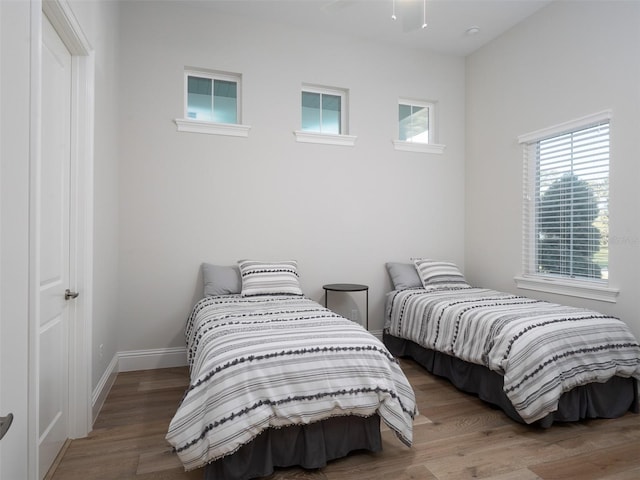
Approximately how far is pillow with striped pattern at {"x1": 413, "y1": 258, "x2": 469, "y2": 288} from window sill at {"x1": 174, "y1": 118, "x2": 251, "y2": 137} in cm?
229

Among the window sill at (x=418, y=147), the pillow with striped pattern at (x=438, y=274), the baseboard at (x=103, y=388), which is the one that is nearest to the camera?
the baseboard at (x=103, y=388)

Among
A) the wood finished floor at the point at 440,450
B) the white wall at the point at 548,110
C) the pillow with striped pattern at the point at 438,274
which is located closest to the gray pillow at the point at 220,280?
the wood finished floor at the point at 440,450

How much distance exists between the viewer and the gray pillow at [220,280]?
345 centimetres

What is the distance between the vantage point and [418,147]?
4.43 meters

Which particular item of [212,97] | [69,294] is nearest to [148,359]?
[69,294]

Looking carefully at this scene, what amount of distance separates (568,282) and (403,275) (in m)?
1.50

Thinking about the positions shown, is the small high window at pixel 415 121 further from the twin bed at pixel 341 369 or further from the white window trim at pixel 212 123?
the twin bed at pixel 341 369

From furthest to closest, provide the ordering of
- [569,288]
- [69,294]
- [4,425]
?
1. [569,288]
2. [69,294]
3. [4,425]

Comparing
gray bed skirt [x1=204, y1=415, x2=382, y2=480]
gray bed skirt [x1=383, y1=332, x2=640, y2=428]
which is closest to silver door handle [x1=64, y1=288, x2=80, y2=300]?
gray bed skirt [x1=204, y1=415, x2=382, y2=480]

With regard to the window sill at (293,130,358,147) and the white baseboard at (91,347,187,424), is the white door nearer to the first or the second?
the white baseboard at (91,347,187,424)

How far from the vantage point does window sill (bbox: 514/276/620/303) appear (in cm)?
306

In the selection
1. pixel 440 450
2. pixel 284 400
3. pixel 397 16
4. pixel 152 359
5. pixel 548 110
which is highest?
pixel 397 16

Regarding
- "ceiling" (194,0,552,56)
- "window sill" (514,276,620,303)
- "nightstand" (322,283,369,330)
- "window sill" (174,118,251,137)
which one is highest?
"ceiling" (194,0,552,56)

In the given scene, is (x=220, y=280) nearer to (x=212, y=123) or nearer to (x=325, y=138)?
(x=212, y=123)
